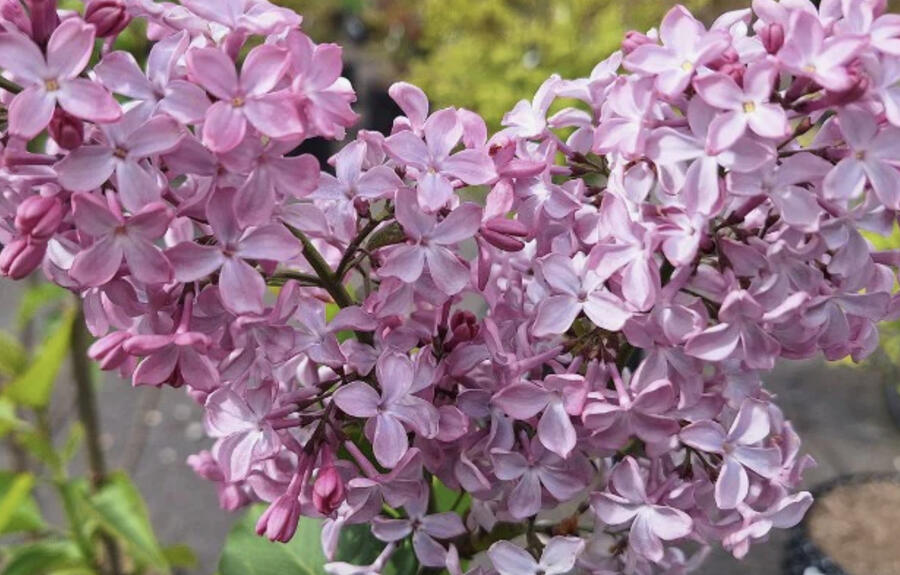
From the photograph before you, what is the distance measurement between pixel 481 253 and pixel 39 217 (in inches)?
6.9

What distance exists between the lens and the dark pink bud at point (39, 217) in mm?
334

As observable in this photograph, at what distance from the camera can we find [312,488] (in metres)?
0.44

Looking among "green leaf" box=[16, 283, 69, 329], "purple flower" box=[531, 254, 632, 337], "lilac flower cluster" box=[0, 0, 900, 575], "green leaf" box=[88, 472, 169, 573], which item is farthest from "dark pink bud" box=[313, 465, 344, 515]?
"green leaf" box=[16, 283, 69, 329]

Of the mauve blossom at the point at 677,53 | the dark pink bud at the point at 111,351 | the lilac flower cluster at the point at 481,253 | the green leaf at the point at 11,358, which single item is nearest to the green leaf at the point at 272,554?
the lilac flower cluster at the point at 481,253

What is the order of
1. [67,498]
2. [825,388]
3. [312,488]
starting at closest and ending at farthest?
[312,488] → [67,498] → [825,388]

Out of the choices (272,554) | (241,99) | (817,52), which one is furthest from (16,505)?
(817,52)

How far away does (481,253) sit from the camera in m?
0.42

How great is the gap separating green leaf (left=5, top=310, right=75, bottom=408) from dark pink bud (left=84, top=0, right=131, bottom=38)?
0.63 m

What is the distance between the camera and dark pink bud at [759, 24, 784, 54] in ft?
1.21

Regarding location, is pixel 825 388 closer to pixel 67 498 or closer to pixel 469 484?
pixel 67 498

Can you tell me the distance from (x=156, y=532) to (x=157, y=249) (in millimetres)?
1338

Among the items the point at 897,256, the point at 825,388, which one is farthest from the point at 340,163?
the point at 825,388

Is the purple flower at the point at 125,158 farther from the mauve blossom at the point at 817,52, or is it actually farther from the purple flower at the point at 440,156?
the mauve blossom at the point at 817,52

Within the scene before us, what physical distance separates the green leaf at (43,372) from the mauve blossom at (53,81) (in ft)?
2.10
